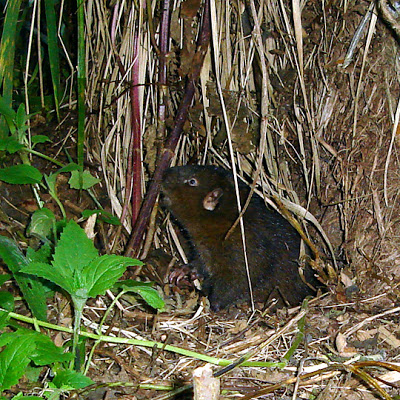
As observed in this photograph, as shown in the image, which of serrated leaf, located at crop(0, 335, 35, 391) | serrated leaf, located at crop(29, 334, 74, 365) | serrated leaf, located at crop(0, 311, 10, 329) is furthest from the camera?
serrated leaf, located at crop(0, 311, 10, 329)

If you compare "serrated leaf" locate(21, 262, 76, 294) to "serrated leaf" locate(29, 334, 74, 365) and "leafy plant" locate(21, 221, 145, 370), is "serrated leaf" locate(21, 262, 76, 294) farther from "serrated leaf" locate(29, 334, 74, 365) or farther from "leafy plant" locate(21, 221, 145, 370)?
"serrated leaf" locate(29, 334, 74, 365)

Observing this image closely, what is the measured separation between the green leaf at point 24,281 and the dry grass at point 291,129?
0.54 metres

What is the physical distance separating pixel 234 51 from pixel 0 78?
1591 millimetres

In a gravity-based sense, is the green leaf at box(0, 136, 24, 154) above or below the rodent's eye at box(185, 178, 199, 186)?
above

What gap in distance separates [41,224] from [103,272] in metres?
1.00

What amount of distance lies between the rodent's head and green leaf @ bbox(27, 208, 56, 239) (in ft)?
3.69

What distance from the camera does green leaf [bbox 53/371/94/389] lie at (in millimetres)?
2029

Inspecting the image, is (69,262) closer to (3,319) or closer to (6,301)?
(3,319)

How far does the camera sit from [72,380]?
6.70 ft

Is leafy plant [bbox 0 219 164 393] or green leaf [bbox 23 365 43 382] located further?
green leaf [bbox 23 365 43 382]

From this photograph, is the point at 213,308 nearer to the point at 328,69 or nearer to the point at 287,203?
the point at 287,203

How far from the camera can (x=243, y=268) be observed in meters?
3.87

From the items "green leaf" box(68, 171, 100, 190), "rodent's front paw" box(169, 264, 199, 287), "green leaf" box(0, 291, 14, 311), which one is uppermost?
"green leaf" box(68, 171, 100, 190)

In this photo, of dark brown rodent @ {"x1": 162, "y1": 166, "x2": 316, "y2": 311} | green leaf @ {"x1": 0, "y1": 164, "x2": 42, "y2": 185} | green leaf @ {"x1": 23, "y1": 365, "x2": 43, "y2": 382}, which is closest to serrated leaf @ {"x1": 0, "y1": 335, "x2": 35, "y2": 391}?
green leaf @ {"x1": 23, "y1": 365, "x2": 43, "y2": 382}
